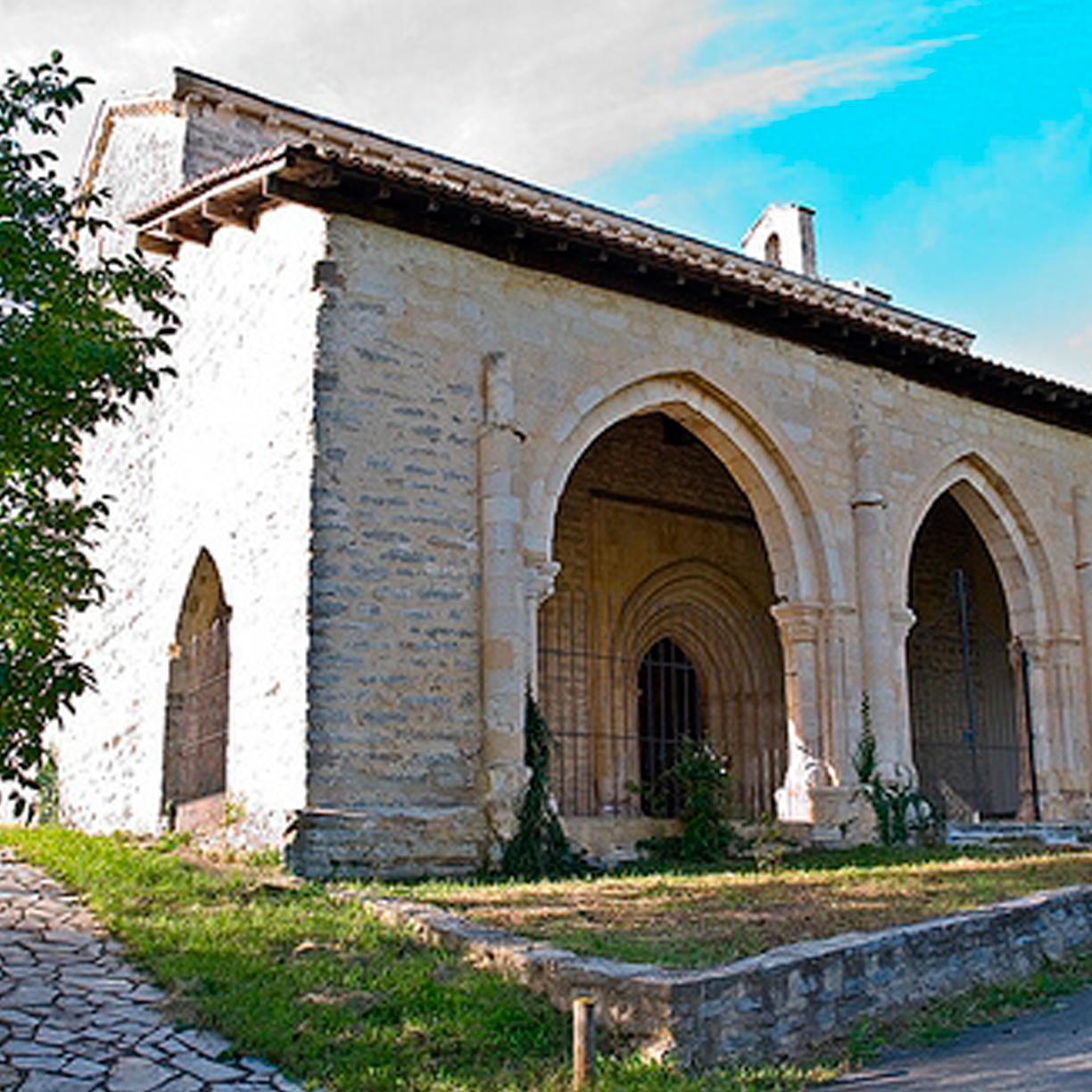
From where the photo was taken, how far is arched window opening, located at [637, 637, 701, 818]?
1545 cm

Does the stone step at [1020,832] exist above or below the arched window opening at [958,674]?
below

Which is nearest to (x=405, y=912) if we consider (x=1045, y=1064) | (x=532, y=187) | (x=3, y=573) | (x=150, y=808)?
(x=3, y=573)

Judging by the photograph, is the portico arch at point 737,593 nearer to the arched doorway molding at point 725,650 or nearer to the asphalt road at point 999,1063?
the arched doorway molding at point 725,650

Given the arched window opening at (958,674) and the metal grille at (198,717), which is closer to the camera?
the metal grille at (198,717)

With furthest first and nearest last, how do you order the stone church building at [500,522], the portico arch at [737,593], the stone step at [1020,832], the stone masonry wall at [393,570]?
the stone step at [1020,832] < the portico arch at [737,593] < the stone church building at [500,522] < the stone masonry wall at [393,570]

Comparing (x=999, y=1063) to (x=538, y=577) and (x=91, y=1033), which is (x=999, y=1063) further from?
(x=538, y=577)

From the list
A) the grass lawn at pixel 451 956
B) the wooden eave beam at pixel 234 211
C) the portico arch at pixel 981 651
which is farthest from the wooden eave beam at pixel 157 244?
the portico arch at pixel 981 651

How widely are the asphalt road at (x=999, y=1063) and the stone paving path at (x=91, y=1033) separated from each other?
7.56ft

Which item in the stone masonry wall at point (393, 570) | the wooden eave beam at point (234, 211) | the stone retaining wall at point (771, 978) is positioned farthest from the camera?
the wooden eave beam at point (234, 211)

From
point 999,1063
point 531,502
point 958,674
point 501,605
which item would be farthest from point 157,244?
point 958,674

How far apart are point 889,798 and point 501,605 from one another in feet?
14.6

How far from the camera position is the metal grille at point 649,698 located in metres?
13.9

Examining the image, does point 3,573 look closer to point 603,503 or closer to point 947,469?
point 603,503

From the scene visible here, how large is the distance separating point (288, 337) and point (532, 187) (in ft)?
22.6
